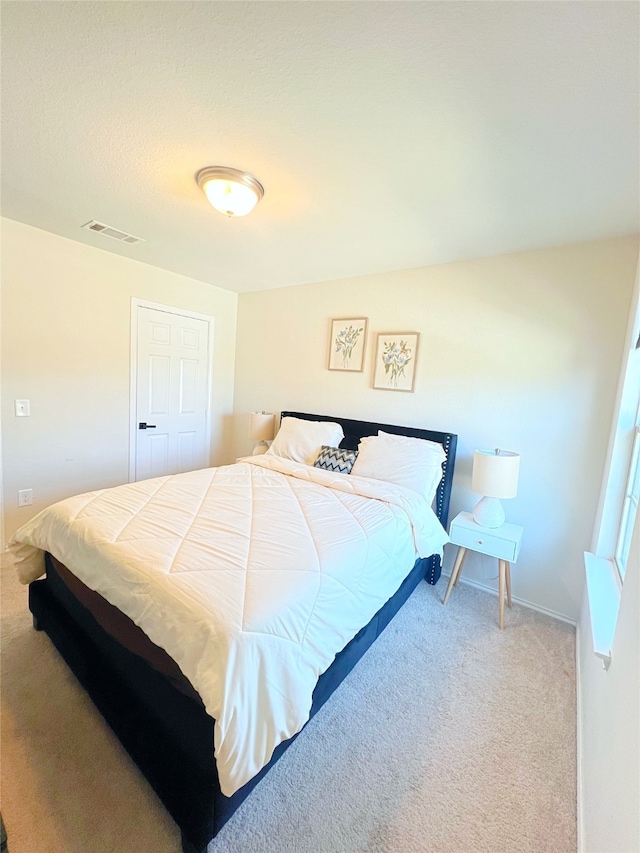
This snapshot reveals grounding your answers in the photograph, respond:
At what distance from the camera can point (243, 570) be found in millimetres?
1282

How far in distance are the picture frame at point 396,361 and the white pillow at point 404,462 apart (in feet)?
1.60

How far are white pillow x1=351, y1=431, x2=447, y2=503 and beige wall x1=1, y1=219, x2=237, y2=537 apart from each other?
2.29 m

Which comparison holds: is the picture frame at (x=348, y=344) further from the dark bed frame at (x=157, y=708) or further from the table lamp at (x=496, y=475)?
the dark bed frame at (x=157, y=708)

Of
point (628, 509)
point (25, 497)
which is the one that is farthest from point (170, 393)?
point (628, 509)

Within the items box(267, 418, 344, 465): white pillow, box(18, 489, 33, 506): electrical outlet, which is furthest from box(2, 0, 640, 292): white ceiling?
box(18, 489, 33, 506): electrical outlet

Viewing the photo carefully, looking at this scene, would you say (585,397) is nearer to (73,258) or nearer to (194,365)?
(194,365)

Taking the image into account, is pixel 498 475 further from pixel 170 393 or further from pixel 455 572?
pixel 170 393

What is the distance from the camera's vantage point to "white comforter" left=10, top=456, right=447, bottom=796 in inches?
39.3

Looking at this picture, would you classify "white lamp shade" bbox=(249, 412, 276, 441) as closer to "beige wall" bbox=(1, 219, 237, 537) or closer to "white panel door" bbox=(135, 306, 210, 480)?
"white panel door" bbox=(135, 306, 210, 480)

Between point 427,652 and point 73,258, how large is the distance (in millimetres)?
3734

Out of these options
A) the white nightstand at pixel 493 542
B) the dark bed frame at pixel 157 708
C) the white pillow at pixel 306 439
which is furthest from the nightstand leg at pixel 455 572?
the white pillow at pixel 306 439

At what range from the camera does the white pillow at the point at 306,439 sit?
300 centimetres

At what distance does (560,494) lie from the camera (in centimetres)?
229

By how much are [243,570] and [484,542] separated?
1.66 metres
